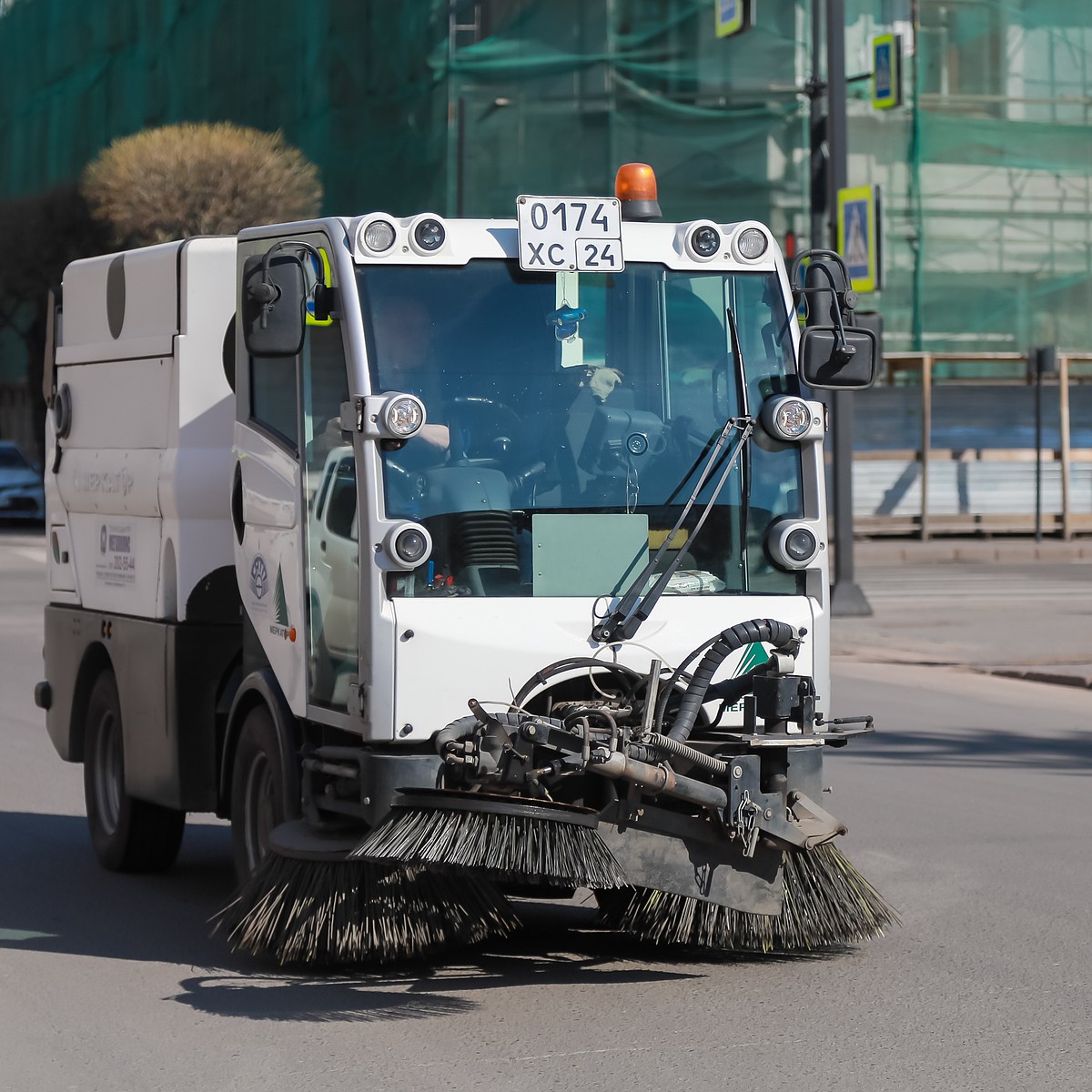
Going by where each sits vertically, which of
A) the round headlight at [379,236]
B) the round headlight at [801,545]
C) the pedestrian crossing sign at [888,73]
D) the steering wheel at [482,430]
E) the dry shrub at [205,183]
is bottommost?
the round headlight at [801,545]

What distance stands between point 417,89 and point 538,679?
29.8 meters

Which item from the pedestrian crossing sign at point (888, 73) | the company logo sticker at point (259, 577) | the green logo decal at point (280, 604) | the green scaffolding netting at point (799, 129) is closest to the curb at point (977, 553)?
the green scaffolding netting at point (799, 129)

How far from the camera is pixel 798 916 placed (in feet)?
20.6

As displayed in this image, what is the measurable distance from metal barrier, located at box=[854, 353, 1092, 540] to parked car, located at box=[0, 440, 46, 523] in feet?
51.6

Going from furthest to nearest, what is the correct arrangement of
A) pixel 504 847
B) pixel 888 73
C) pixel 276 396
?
1. pixel 888 73
2. pixel 276 396
3. pixel 504 847

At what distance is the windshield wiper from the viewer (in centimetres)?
625

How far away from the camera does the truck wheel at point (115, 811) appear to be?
8172mm

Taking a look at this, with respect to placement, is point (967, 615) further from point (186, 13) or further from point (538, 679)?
point (186, 13)

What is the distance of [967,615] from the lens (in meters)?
20.2

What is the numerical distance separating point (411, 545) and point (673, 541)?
879 millimetres

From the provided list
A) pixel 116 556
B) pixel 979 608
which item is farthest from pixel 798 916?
pixel 979 608

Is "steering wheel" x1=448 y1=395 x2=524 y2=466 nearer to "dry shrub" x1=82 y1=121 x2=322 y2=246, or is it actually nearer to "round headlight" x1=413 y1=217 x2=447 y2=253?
"round headlight" x1=413 y1=217 x2=447 y2=253

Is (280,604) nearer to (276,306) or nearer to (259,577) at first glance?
(259,577)

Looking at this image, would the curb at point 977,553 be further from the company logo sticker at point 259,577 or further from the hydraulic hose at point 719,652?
the hydraulic hose at point 719,652
